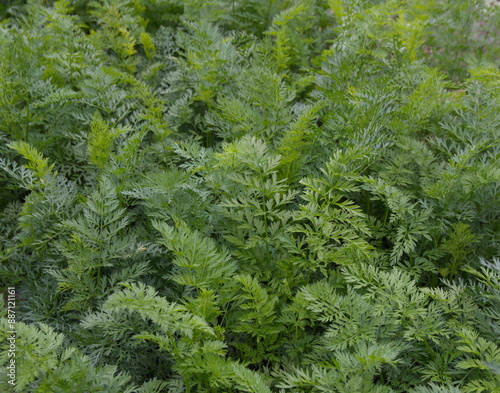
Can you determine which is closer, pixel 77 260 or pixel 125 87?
pixel 77 260

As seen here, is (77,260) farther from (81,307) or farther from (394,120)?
(394,120)

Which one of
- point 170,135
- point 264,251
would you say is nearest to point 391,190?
point 264,251

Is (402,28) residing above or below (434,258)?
above

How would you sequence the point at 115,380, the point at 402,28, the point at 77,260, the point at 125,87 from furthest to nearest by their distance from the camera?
the point at 125,87 < the point at 402,28 < the point at 77,260 < the point at 115,380

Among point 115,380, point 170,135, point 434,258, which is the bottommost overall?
point 115,380

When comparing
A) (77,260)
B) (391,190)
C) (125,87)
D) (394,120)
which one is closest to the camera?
(77,260)

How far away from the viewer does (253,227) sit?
1.92 metres

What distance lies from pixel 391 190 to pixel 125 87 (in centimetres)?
175

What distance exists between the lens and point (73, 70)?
2.69 meters

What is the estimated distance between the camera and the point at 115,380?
5.36 feet

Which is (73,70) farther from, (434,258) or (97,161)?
(434,258)

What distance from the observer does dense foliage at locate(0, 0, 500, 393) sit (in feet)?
5.44

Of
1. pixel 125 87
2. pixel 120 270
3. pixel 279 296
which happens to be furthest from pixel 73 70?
pixel 279 296

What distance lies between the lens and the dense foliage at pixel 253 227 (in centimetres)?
166
